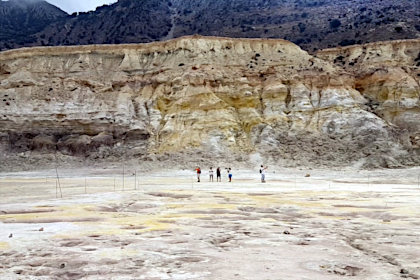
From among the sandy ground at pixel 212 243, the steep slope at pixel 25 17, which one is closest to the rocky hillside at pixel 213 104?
the sandy ground at pixel 212 243

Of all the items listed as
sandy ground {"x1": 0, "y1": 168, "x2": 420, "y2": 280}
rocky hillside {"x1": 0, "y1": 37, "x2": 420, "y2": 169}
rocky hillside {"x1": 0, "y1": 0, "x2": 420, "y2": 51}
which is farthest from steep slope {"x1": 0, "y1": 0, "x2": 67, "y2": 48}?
sandy ground {"x1": 0, "y1": 168, "x2": 420, "y2": 280}

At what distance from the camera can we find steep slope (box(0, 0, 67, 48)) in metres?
113

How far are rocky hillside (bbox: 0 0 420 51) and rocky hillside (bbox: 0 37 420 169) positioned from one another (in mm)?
25925

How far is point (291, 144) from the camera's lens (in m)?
45.8

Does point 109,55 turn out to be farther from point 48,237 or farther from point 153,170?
point 48,237

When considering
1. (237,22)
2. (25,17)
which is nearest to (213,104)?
(237,22)

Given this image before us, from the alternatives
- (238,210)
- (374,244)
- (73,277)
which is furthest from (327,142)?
(73,277)

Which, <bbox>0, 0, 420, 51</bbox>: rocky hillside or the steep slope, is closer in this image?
<bbox>0, 0, 420, 51</bbox>: rocky hillside

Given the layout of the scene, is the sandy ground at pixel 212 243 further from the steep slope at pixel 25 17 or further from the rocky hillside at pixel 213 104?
the steep slope at pixel 25 17

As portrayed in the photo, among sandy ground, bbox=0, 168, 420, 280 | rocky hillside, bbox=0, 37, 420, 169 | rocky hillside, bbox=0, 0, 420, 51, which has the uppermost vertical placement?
rocky hillside, bbox=0, 0, 420, 51

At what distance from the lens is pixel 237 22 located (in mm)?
103812

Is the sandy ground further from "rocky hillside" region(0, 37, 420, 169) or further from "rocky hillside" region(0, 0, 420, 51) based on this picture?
"rocky hillside" region(0, 0, 420, 51)

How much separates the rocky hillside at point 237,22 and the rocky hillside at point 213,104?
25.9 m

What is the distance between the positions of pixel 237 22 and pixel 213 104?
5936 cm
